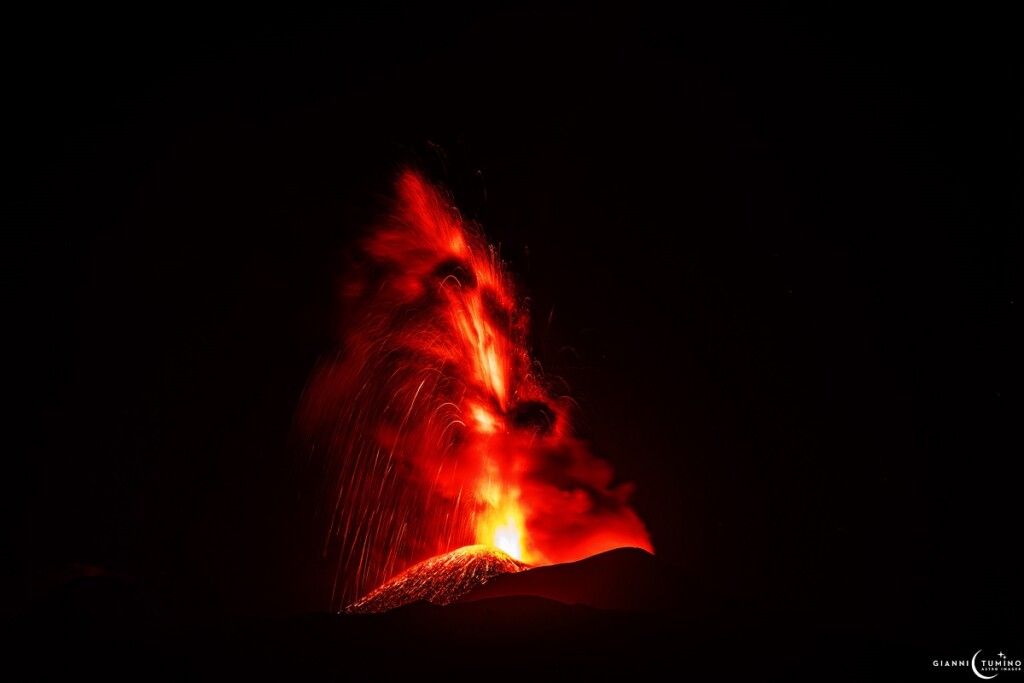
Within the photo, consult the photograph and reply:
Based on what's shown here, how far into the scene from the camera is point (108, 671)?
12406 millimetres

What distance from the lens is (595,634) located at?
13.9m

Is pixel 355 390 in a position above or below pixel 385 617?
above

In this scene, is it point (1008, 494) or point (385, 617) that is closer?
point (385, 617)

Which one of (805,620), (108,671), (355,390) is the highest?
(355,390)

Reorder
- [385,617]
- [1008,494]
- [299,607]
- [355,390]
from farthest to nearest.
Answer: [299,607]
[355,390]
[1008,494]
[385,617]

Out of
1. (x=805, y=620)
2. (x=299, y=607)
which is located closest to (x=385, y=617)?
(x=805, y=620)

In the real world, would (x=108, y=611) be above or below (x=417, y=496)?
below

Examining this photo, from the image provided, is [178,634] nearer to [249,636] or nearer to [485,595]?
[249,636]

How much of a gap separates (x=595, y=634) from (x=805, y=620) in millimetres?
4704

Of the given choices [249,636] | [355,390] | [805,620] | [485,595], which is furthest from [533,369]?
[249,636]

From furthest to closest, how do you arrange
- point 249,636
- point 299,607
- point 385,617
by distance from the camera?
1. point 299,607
2. point 385,617
3. point 249,636

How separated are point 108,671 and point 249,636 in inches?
81.3

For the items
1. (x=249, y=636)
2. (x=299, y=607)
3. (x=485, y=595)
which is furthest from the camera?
(x=299, y=607)

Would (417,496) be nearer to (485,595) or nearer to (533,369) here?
(533,369)
